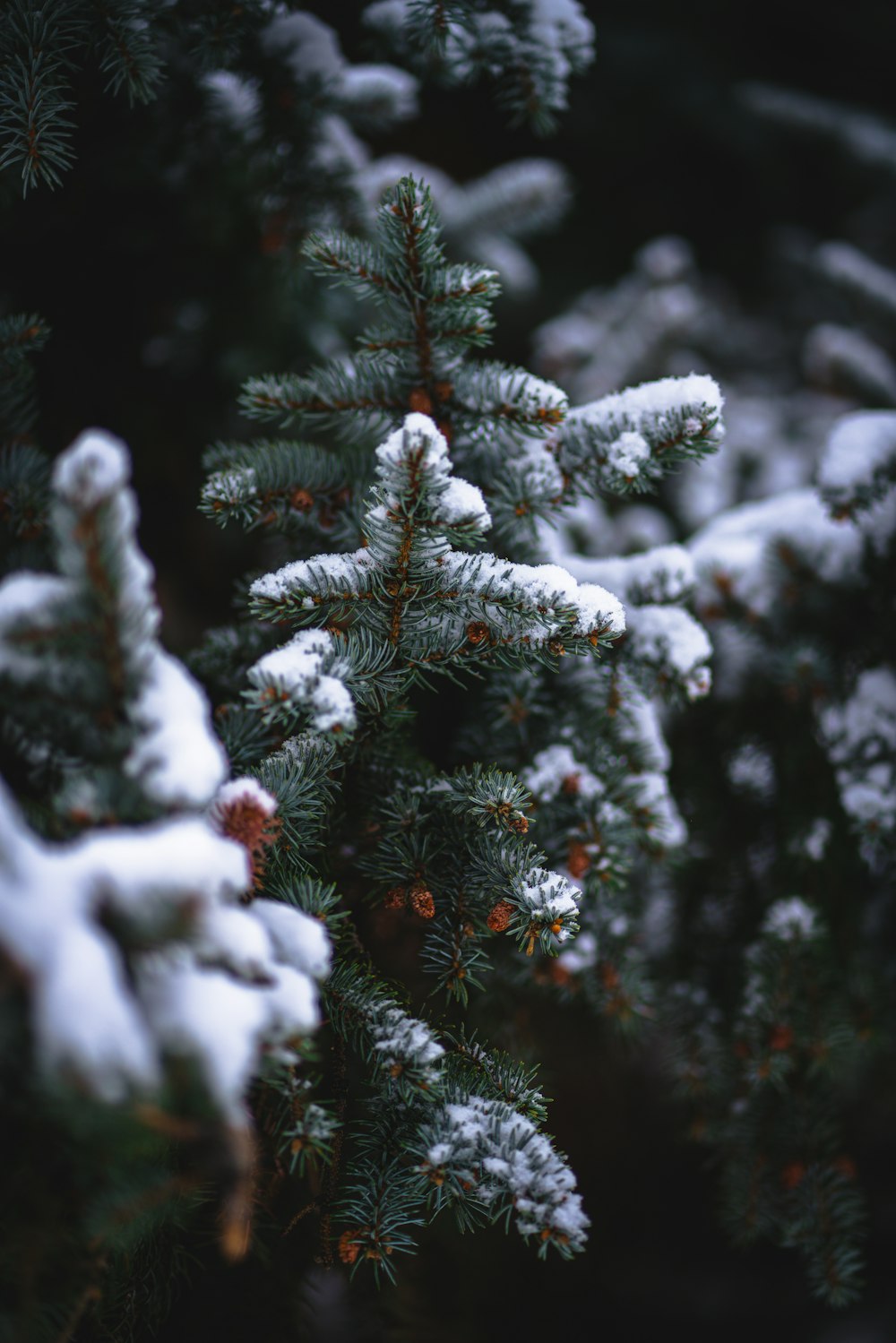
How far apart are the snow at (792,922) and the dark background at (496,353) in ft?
1.48

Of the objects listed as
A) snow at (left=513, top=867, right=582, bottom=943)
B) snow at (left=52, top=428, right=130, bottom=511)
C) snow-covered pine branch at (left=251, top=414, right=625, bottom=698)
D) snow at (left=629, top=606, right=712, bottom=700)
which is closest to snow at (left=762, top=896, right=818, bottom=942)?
snow at (left=629, top=606, right=712, bottom=700)

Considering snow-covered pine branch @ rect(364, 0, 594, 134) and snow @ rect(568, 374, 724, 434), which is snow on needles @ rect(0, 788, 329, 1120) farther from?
snow-covered pine branch @ rect(364, 0, 594, 134)

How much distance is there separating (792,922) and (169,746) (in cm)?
96

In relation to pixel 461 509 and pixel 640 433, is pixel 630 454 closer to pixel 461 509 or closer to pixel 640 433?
pixel 640 433

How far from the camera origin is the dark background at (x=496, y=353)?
125 centimetres

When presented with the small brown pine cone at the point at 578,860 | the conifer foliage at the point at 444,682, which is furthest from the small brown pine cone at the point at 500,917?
the small brown pine cone at the point at 578,860

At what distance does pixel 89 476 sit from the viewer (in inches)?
20.8

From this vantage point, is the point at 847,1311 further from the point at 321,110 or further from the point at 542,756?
the point at 321,110

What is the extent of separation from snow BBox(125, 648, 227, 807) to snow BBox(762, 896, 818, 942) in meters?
0.91

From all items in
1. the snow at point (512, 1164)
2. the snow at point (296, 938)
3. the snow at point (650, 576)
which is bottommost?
the snow at point (512, 1164)

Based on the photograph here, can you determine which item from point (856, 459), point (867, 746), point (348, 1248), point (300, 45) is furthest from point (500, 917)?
point (300, 45)

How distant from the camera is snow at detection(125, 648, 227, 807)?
557 millimetres

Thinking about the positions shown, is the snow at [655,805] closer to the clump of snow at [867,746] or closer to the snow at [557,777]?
the snow at [557,777]

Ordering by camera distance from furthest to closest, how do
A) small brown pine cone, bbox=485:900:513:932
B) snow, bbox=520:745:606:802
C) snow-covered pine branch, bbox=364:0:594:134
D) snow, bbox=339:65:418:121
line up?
snow, bbox=339:65:418:121, snow-covered pine branch, bbox=364:0:594:134, snow, bbox=520:745:606:802, small brown pine cone, bbox=485:900:513:932
